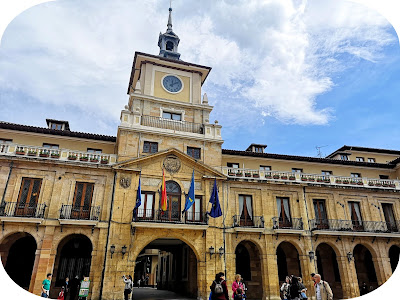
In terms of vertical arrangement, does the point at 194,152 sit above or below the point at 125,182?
above

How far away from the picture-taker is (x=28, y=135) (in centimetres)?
2277

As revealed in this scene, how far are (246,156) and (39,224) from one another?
16.7m

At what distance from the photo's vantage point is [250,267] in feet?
78.8

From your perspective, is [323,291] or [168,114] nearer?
[323,291]

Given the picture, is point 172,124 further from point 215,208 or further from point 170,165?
point 215,208

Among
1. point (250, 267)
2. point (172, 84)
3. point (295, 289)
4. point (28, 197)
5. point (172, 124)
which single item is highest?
point (172, 84)

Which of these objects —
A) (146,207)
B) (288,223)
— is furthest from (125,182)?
(288,223)

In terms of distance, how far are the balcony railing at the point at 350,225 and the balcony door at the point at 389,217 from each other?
0.36ft

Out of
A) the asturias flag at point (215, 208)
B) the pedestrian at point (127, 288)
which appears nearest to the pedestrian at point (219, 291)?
the pedestrian at point (127, 288)

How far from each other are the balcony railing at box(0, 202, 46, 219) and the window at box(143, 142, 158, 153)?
7.71m

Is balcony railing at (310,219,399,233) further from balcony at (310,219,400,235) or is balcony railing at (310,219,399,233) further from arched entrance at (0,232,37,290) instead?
arched entrance at (0,232,37,290)

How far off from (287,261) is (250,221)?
5160 millimetres

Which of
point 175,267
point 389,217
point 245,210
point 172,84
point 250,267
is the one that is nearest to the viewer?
point 245,210

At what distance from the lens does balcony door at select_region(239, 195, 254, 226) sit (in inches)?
901
